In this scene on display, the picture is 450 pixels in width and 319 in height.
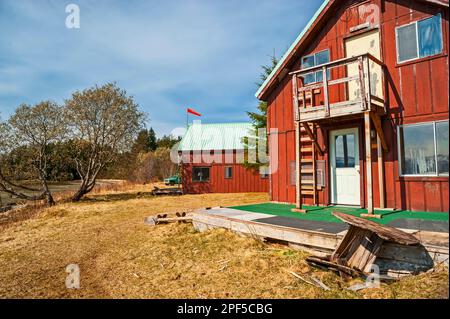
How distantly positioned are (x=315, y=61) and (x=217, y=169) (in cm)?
1461

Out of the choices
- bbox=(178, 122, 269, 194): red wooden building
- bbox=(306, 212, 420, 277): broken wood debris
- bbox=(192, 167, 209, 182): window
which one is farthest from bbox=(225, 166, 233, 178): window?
bbox=(306, 212, 420, 277): broken wood debris

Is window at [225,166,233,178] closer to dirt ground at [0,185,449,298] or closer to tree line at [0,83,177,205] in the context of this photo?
tree line at [0,83,177,205]

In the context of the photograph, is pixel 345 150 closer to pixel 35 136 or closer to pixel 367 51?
pixel 367 51

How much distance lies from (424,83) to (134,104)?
58.5 feet

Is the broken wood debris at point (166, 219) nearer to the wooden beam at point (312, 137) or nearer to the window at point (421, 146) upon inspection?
the wooden beam at point (312, 137)

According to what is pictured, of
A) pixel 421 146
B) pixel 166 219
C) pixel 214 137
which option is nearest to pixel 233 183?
pixel 214 137

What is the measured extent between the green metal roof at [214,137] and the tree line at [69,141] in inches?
172

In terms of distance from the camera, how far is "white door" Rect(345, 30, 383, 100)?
323 inches

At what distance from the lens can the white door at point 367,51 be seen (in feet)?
26.9

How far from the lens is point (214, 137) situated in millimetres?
24578

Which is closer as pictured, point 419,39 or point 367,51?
point 419,39

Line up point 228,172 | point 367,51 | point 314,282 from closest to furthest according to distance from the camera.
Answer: point 314,282, point 367,51, point 228,172
